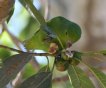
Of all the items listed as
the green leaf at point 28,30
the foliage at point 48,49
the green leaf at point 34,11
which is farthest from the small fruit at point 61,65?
the green leaf at point 28,30

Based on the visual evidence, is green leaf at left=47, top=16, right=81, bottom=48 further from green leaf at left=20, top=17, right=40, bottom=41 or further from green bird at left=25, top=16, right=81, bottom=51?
green leaf at left=20, top=17, right=40, bottom=41

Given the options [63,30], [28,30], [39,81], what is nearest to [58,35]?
[63,30]

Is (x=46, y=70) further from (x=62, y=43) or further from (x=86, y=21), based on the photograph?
(x=86, y=21)

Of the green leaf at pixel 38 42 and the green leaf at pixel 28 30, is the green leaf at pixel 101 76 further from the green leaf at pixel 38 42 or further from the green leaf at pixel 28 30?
the green leaf at pixel 28 30

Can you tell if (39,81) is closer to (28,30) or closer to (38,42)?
(38,42)

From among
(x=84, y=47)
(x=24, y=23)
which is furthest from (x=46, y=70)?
(x=84, y=47)
